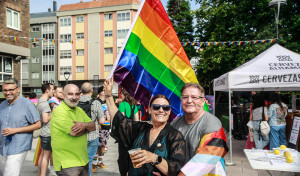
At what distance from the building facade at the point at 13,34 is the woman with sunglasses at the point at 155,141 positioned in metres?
19.2

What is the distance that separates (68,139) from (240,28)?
18065 millimetres

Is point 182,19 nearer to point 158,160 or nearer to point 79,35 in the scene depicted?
point 79,35

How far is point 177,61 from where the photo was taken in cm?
329

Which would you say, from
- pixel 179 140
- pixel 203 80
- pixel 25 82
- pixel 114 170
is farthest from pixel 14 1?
pixel 25 82

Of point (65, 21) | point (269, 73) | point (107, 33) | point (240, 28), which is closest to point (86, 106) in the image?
point (269, 73)

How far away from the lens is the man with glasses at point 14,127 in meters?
3.75

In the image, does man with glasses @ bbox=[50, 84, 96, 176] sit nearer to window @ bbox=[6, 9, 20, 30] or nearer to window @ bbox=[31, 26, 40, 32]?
window @ bbox=[6, 9, 20, 30]

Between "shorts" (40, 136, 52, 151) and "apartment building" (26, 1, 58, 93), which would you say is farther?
"apartment building" (26, 1, 58, 93)

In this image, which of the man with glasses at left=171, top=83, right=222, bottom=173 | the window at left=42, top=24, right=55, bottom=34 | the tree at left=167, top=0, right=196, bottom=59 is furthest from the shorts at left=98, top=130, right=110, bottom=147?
the window at left=42, top=24, right=55, bottom=34

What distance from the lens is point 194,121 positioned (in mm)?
2508

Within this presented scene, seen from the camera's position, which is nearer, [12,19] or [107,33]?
[12,19]

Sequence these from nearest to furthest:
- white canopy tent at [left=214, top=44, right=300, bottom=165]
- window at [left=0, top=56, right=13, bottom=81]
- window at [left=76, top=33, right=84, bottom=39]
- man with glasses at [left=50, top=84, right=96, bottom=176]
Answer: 1. man with glasses at [left=50, top=84, right=96, bottom=176]
2. white canopy tent at [left=214, top=44, right=300, bottom=165]
3. window at [left=0, top=56, right=13, bottom=81]
4. window at [left=76, top=33, right=84, bottom=39]

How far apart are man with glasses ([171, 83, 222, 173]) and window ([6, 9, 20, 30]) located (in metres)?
21.1

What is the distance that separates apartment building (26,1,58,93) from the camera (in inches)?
1720
